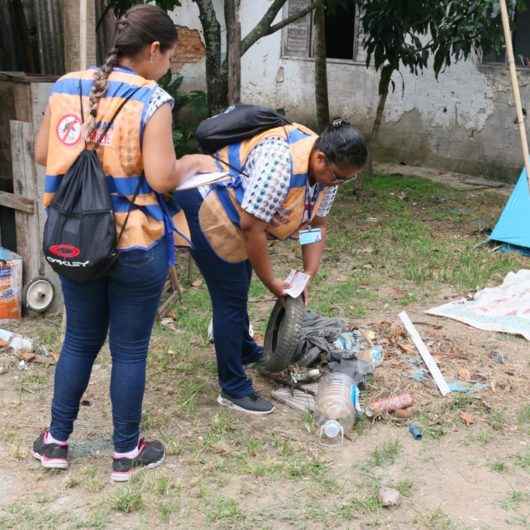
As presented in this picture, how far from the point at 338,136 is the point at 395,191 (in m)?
5.57

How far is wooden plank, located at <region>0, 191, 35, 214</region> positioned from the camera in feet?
15.0

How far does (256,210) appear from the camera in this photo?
295 centimetres

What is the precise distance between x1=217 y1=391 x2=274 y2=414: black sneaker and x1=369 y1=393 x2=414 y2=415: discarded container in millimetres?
496

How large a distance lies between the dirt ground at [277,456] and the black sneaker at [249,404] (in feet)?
0.17

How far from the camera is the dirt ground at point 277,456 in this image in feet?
9.16

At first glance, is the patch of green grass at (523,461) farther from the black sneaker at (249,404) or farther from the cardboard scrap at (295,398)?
the black sneaker at (249,404)

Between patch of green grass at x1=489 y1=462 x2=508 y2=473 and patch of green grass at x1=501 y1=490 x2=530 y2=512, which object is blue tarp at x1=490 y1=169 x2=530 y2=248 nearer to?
patch of green grass at x1=489 y1=462 x2=508 y2=473

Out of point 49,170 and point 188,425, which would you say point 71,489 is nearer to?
point 188,425

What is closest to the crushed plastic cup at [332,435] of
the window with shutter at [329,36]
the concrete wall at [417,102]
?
the concrete wall at [417,102]

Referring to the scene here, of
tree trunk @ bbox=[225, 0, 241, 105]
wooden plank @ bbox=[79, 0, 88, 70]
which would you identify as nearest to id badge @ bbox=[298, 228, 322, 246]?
wooden plank @ bbox=[79, 0, 88, 70]

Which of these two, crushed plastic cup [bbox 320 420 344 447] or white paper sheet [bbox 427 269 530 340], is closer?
crushed plastic cup [bbox 320 420 344 447]

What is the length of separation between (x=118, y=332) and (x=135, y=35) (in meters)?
1.07

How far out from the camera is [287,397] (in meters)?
3.69

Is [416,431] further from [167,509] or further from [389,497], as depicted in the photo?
[167,509]
